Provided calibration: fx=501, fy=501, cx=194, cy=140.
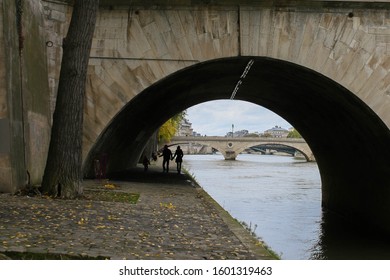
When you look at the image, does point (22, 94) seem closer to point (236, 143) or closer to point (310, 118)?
point (310, 118)

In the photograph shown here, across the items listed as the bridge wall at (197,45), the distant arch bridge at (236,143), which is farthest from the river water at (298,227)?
the distant arch bridge at (236,143)

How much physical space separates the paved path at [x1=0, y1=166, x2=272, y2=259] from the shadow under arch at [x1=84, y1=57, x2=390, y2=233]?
4.03 m

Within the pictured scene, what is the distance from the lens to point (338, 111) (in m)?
14.2

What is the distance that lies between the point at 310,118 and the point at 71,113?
10.3 meters

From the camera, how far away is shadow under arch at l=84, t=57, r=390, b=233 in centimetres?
1285

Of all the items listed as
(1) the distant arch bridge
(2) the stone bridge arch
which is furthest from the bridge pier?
(2) the stone bridge arch

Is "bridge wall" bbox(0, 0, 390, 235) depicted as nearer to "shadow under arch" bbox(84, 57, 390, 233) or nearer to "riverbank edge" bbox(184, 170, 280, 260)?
"shadow under arch" bbox(84, 57, 390, 233)

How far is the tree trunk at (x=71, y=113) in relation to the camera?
952 centimetres

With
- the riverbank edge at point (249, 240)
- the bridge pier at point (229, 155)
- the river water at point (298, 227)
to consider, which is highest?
the riverbank edge at point (249, 240)

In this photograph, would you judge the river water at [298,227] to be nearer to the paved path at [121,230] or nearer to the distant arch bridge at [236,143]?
the paved path at [121,230]

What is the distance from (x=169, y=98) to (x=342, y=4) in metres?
7.54

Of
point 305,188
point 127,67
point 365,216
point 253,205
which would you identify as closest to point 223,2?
point 127,67

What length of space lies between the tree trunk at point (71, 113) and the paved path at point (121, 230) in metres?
0.56

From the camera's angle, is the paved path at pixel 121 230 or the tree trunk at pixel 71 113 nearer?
the paved path at pixel 121 230
